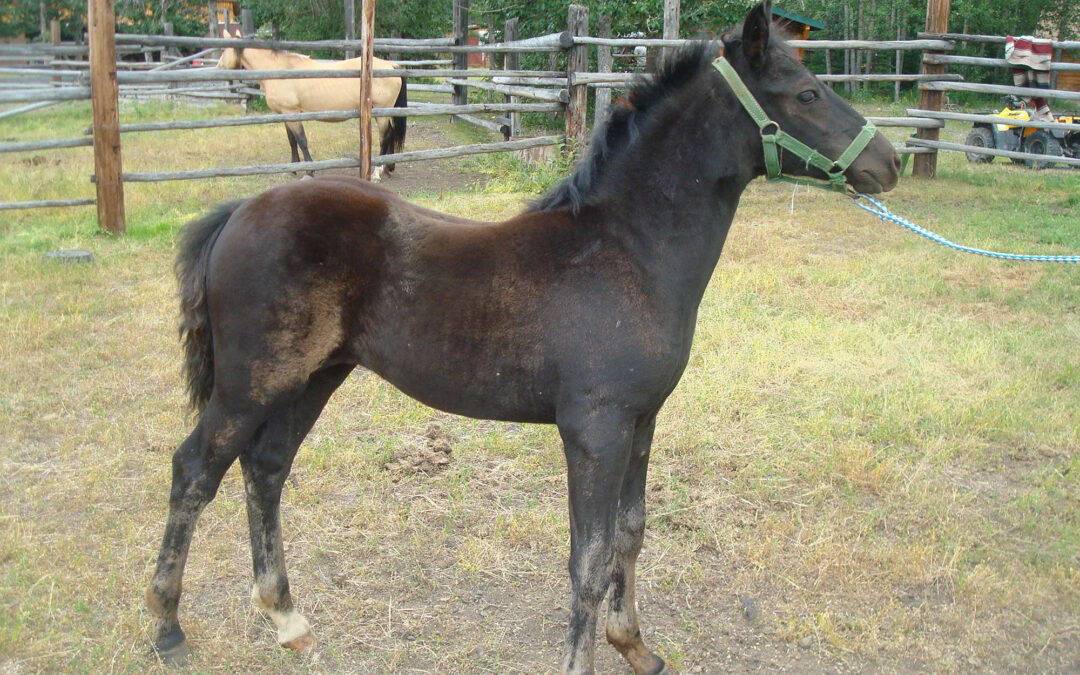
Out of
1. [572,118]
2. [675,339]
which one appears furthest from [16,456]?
[572,118]

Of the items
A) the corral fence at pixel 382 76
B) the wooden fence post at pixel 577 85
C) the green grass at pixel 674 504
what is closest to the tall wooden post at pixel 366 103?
the corral fence at pixel 382 76

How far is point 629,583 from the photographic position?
288 cm

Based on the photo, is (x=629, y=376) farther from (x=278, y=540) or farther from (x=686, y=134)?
(x=278, y=540)

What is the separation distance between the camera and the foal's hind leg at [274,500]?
2.96m

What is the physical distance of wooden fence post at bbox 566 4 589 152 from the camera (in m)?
9.93

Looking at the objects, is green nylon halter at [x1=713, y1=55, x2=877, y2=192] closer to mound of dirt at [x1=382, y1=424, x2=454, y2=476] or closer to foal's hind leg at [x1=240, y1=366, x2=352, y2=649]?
foal's hind leg at [x1=240, y1=366, x2=352, y2=649]

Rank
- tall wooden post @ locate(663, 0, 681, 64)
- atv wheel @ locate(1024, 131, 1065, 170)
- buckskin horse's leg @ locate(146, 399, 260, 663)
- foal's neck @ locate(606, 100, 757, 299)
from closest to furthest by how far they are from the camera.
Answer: foal's neck @ locate(606, 100, 757, 299) → buckskin horse's leg @ locate(146, 399, 260, 663) → tall wooden post @ locate(663, 0, 681, 64) → atv wheel @ locate(1024, 131, 1065, 170)

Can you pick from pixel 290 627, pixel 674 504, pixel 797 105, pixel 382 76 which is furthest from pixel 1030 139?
pixel 290 627

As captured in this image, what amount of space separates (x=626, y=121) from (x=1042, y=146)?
12904 millimetres

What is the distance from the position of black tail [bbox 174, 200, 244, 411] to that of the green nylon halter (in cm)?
173

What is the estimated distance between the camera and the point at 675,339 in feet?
8.25

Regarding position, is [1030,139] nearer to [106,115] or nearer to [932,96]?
[932,96]

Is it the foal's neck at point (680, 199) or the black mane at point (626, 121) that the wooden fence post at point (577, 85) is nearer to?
the black mane at point (626, 121)

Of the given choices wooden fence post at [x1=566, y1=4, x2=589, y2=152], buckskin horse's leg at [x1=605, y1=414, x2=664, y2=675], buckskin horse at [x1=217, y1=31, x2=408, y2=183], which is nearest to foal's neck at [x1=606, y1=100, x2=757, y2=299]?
buckskin horse's leg at [x1=605, y1=414, x2=664, y2=675]
